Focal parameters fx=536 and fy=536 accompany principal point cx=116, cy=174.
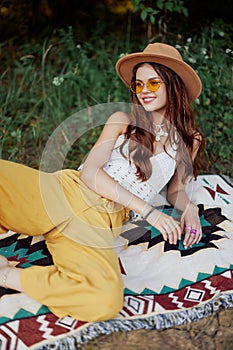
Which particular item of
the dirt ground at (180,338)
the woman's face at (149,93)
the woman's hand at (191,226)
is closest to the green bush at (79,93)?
the woman's hand at (191,226)

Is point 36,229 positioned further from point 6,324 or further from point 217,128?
point 217,128

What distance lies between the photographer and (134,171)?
7.56ft

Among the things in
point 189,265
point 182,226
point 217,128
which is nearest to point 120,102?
point 217,128

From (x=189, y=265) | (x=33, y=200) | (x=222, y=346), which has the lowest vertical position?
(x=222, y=346)

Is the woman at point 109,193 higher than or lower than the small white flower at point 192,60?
lower

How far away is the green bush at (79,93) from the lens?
336 centimetres

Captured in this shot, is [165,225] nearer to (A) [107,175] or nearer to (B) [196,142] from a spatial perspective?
(A) [107,175]

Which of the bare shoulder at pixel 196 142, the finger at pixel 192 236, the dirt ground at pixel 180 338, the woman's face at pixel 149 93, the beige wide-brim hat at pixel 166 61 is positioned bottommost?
the dirt ground at pixel 180 338

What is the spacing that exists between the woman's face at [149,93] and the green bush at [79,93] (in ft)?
3.50

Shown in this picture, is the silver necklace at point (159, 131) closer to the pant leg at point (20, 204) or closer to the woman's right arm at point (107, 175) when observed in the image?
the woman's right arm at point (107, 175)

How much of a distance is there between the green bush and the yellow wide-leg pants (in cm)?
112

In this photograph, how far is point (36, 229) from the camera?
6.95 feet

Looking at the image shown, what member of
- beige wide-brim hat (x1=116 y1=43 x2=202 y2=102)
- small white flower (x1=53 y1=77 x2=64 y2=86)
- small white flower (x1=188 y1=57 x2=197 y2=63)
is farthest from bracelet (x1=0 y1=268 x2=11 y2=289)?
small white flower (x1=188 y1=57 x2=197 y2=63)

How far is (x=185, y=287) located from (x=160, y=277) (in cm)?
11
